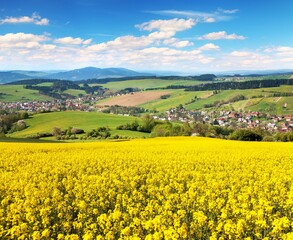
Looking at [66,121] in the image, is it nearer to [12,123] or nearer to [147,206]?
[12,123]

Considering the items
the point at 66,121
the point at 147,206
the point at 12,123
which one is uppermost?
the point at 147,206

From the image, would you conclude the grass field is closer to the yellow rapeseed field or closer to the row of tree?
the row of tree

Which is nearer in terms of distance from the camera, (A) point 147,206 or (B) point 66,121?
(A) point 147,206

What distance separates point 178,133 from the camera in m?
90.5

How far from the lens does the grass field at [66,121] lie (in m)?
117

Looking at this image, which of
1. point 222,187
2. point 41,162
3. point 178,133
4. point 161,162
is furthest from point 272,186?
point 178,133

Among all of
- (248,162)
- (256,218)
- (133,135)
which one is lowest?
(133,135)

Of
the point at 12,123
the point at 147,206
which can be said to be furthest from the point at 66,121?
the point at 147,206

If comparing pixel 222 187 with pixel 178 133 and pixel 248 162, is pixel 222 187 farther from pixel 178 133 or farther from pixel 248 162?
pixel 178 133

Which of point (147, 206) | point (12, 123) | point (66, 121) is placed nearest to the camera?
point (147, 206)

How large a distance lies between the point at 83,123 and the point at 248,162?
10579 cm

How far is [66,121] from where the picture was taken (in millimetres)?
130000

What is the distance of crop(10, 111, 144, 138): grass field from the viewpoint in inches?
4608

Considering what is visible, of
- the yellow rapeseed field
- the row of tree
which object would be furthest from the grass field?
the yellow rapeseed field
